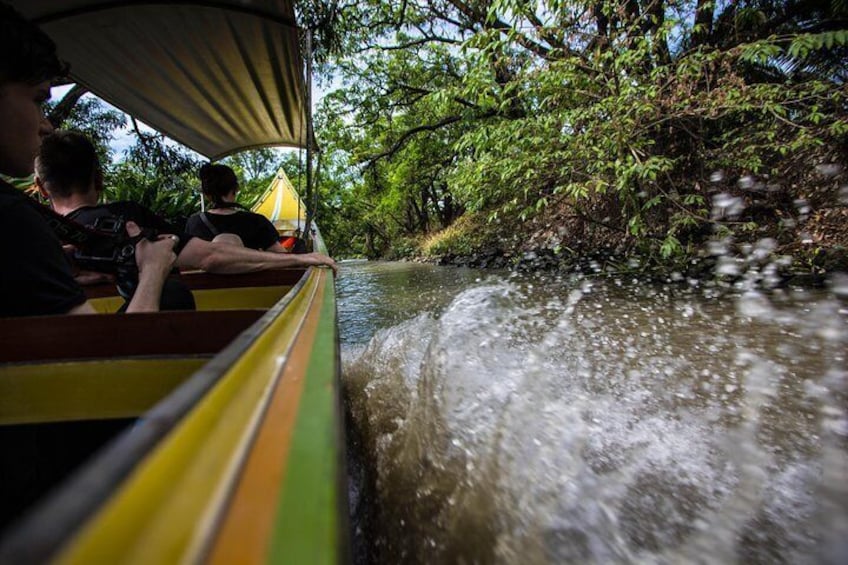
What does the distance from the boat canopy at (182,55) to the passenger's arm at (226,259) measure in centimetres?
168

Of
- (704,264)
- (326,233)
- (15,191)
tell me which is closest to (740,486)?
(15,191)

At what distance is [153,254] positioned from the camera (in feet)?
5.11

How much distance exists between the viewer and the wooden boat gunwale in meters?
0.22

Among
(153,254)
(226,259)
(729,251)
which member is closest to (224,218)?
(226,259)

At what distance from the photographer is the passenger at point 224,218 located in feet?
9.09

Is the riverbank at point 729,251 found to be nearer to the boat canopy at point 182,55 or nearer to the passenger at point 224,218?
the passenger at point 224,218

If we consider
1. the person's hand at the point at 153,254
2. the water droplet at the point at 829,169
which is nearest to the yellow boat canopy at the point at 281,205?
the person's hand at the point at 153,254

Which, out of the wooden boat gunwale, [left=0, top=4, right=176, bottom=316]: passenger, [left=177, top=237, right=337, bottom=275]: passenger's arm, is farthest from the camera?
[left=177, top=237, right=337, bottom=275]: passenger's arm

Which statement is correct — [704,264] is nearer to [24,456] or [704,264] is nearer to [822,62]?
[822,62]

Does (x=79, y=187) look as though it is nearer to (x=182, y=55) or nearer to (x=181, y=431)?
(x=181, y=431)

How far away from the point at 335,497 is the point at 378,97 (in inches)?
467

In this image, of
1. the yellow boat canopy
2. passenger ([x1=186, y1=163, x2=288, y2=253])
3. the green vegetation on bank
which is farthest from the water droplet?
the yellow boat canopy

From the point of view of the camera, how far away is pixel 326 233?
24.7 metres

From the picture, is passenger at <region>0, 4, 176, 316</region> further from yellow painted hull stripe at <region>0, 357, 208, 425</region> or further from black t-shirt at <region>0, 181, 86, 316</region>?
yellow painted hull stripe at <region>0, 357, 208, 425</region>
